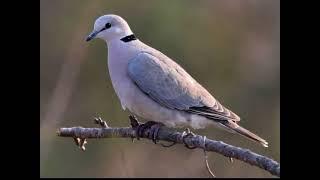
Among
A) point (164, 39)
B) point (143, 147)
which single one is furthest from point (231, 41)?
point (143, 147)

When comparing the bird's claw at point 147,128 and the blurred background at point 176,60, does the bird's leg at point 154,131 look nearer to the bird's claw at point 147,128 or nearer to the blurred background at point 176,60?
the bird's claw at point 147,128

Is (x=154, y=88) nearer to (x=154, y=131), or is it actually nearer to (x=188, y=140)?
(x=154, y=131)

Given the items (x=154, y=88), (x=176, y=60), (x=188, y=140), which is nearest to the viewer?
(x=188, y=140)

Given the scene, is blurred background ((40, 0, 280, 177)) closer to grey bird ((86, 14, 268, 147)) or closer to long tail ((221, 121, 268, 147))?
grey bird ((86, 14, 268, 147))

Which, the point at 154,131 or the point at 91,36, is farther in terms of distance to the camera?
the point at 91,36

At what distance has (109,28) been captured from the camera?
4.16m

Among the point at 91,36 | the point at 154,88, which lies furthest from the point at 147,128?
the point at 91,36

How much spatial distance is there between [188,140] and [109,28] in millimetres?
978

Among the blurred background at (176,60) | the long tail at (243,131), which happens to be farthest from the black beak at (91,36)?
the blurred background at (176,60)

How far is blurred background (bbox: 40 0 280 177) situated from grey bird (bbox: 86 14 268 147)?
5.61ft
